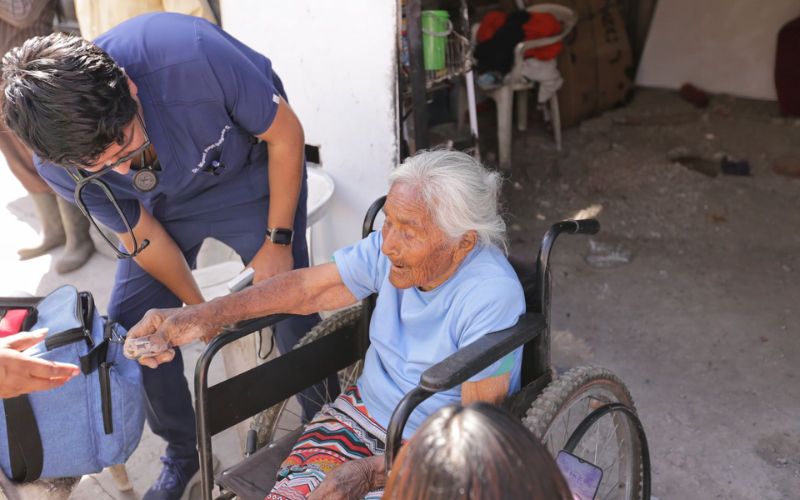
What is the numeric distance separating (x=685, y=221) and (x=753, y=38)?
261 centimetres

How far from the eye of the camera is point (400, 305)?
6.49 ft

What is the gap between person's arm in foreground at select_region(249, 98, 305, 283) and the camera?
217cm

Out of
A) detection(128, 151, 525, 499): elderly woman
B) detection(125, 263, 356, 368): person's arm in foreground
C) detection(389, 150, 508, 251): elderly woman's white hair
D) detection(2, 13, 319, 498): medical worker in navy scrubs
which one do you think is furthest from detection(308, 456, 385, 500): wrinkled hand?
detection(2, 13, 319, 498): medical worker in navy scrubs

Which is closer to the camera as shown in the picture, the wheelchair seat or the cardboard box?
the wheelchair seat

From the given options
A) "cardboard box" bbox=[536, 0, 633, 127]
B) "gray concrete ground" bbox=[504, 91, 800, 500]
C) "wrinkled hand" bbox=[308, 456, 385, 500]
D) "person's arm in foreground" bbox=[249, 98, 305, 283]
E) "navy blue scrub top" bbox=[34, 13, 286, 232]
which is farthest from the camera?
"cardboard box" bbox=[536, 0, 633, 127]

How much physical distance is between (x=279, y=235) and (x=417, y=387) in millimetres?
869

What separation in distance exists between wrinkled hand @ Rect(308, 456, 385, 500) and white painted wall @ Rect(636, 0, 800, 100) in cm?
574

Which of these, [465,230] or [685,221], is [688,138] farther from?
A: [465,230]

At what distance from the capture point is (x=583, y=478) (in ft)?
6.01

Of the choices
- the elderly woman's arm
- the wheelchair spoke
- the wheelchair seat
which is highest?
the elderly woman's arm

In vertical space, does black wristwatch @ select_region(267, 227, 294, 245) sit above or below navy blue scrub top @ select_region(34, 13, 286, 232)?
below

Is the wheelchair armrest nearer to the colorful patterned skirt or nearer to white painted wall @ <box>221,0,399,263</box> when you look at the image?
the colorful patterned skirt

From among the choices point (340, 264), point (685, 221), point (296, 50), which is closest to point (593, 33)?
point (685, 221)

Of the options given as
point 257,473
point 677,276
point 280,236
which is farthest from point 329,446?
point 677,276
